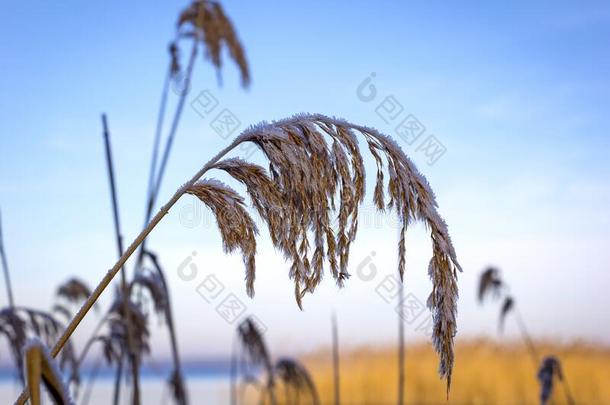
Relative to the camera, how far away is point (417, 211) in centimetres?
192

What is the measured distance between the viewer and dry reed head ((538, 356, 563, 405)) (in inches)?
228

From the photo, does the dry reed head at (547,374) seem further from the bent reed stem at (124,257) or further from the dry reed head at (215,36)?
the bent reed stem at (124,257)

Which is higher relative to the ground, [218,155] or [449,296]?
[218,155]

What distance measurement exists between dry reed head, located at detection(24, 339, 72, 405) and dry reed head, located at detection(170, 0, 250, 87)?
15.1ft

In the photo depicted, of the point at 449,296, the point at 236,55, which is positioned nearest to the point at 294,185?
the point at 449,296

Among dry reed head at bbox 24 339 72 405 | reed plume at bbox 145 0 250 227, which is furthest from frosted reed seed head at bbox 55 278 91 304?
dry reed head at bbox 24 339 72 405

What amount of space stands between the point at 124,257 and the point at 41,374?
0.56 metres

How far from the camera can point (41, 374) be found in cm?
128

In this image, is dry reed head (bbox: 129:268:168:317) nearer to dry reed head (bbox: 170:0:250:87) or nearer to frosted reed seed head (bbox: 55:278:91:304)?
dry reed head (bbox: 170:0:250:87)

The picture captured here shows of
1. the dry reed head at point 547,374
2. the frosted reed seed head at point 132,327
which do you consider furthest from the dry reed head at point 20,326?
the dry reed head at point 547,374

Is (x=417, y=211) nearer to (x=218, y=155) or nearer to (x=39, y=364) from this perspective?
(x=218, y=155)

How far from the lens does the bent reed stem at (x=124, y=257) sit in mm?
1816

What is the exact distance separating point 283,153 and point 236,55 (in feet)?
13.2

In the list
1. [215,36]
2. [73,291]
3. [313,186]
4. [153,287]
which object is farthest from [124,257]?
[73,291]
